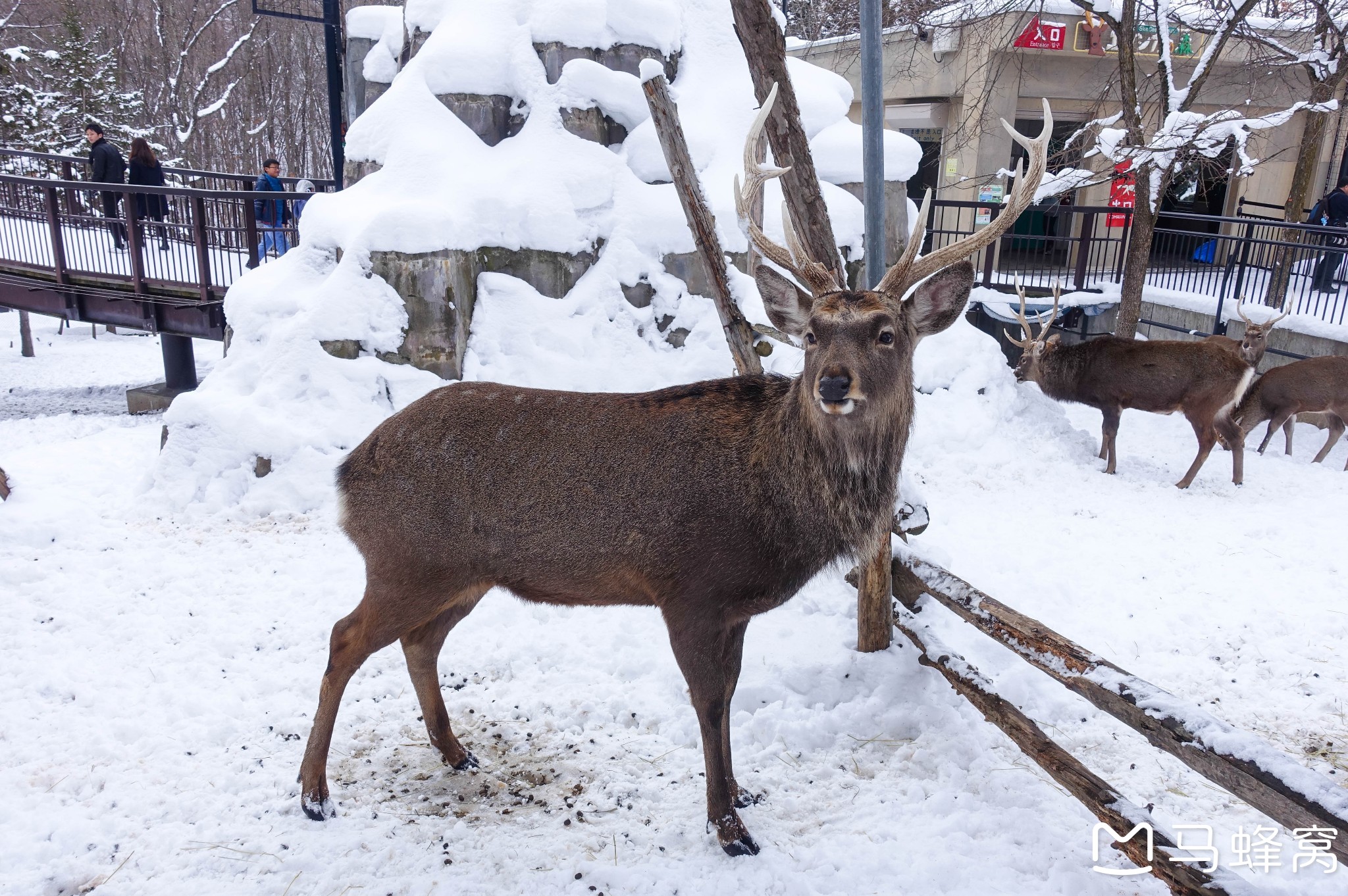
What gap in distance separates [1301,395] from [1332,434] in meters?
0.62

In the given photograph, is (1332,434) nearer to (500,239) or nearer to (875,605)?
(875,605)

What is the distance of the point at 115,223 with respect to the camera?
12.8 metres

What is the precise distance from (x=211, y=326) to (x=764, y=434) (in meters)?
10.8

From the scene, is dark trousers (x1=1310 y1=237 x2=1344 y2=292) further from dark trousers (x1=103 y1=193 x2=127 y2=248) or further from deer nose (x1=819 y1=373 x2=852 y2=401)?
dark trousers (x1=103 y1=193 x2=127 y2=248)

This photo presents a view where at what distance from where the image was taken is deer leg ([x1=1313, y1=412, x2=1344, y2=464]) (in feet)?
31.3

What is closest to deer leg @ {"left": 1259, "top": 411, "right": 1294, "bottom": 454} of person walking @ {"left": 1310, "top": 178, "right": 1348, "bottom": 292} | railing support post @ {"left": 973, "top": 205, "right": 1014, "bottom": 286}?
person walking @ {"left": 1310, "top": 178, "right": 1348, "bottom": 292}

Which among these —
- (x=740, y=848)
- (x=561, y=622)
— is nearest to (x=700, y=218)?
(x=561, y=622)

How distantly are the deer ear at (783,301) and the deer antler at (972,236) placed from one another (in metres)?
0.31

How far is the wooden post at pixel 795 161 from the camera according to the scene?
479cm

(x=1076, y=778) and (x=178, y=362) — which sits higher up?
(x=1076, y=778)

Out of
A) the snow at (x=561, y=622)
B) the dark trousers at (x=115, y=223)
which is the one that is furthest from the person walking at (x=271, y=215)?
the snow at (x=561, y=622)

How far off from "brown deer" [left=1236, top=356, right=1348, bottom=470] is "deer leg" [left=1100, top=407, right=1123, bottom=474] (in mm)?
1277

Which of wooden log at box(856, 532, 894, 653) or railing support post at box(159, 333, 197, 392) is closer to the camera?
wooden log at box(856, 532, 894, 653)

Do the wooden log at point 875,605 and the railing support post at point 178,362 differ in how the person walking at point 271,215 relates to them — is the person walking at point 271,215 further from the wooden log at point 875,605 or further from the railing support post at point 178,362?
the wooden log at point 875,605
